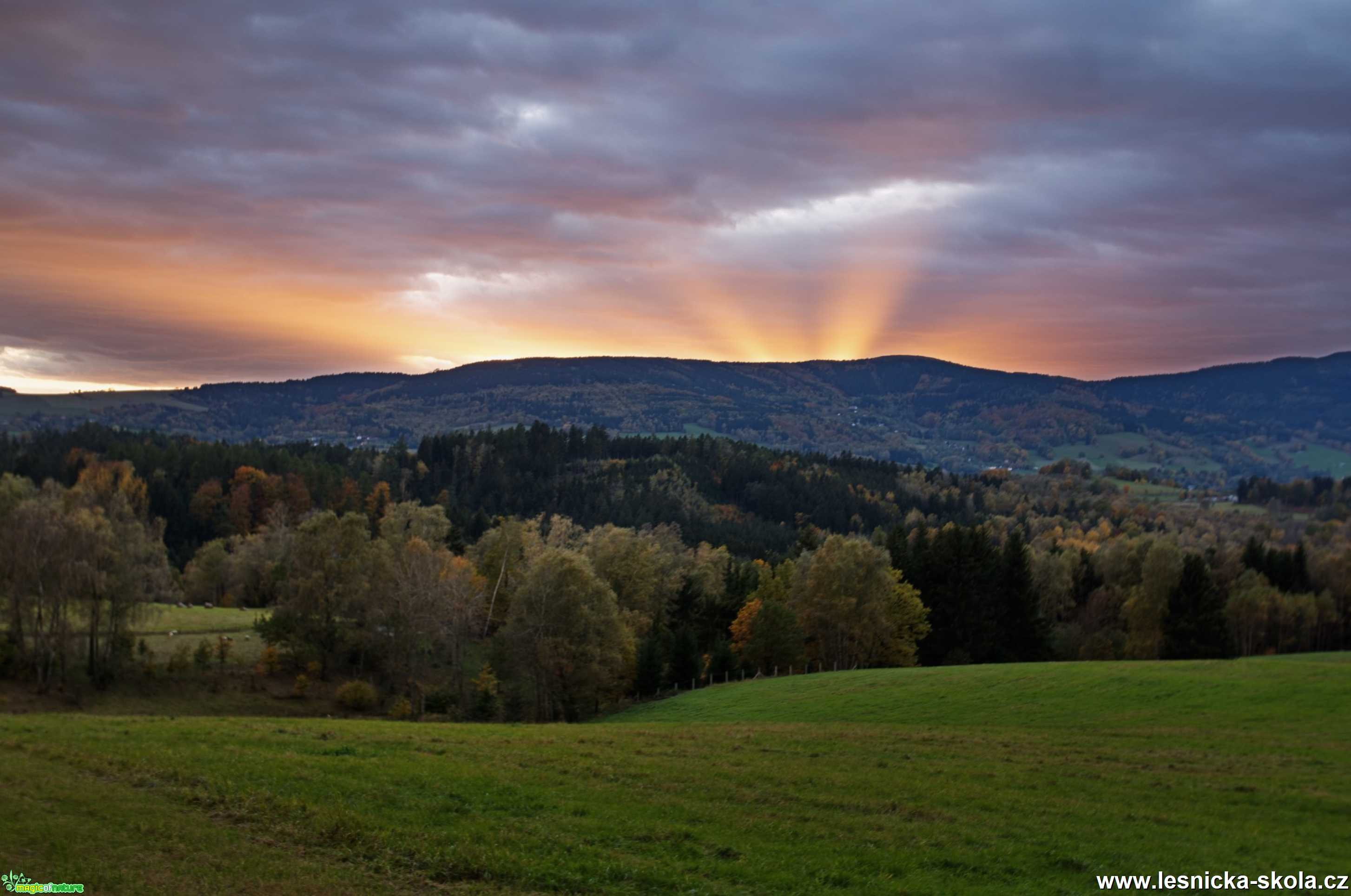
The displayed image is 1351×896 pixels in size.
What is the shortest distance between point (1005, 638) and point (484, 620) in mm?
52351

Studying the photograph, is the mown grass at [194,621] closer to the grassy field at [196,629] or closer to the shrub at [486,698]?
the grassy field at [196,629]

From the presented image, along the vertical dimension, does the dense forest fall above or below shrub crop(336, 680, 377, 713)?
above

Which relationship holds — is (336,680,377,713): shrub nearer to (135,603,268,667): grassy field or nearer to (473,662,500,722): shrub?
(473,662,500,722): shrub

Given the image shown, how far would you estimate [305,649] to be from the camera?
2675 inches

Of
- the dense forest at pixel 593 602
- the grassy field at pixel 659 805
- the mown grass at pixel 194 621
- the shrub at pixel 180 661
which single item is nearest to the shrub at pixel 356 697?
the dense forest at pixel 593 602

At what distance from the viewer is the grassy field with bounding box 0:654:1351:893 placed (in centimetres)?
1750

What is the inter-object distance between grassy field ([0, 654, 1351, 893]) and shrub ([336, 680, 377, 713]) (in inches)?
1104

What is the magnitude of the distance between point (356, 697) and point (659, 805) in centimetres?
4793

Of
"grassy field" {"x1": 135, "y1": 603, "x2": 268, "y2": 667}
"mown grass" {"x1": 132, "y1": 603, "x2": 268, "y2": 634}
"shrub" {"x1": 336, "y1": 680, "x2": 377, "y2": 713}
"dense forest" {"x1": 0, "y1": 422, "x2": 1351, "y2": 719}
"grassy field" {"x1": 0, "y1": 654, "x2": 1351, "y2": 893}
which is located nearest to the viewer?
"grassy field" {"x1": 0, "y1": 654, "x2": 1351, "y2": 893}

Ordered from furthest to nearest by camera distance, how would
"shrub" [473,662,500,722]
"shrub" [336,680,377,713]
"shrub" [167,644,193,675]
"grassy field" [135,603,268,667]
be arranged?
"grassy field" [135,603,268,667]
"shrub" [336,680,377,713]
"shrub" [473,662,500,722]
"shrub" [167,644,193,675]

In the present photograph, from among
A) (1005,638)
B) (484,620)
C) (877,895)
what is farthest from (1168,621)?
(877,895)

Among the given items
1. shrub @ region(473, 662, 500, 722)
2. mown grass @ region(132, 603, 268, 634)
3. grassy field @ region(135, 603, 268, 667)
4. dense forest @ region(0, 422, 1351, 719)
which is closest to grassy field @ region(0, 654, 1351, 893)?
shrub @ region(473, 662, 500, 722)

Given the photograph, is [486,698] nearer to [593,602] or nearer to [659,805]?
[593,602]

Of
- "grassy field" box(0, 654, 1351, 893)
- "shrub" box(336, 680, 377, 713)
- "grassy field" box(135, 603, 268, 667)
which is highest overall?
"grassy field" box(0, 654, 1351, 893)
